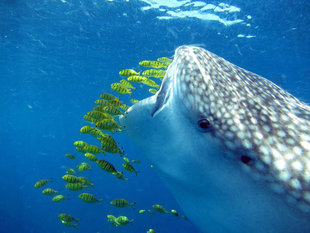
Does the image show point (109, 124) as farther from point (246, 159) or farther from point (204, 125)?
point (246, 159)

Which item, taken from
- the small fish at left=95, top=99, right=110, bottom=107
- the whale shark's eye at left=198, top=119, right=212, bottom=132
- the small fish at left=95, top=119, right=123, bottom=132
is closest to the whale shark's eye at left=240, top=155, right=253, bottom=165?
the whale shark's eye at left=198, top=119, right=212, bottom=132

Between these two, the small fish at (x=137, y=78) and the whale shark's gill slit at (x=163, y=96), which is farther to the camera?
the small fish at (x=137, y=78)

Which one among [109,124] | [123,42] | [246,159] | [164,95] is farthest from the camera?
[123,42]

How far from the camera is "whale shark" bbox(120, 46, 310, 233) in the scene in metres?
1.60

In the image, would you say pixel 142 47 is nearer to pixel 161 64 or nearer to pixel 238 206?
pixel 161 64

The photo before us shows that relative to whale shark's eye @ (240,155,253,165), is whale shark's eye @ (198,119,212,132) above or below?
above

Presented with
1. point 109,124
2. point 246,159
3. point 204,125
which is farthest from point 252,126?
point 109,124

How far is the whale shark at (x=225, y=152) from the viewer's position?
1596 mm

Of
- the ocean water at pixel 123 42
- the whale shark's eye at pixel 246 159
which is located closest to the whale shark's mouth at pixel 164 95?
the whale shark's eye at pixel 246 159

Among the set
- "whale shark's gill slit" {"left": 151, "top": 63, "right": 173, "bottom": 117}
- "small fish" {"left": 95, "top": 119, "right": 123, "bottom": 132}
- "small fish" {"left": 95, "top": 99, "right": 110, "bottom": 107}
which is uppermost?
"small fish" {"left": 95, "top": 99, "right": 110, "bottom": 107}

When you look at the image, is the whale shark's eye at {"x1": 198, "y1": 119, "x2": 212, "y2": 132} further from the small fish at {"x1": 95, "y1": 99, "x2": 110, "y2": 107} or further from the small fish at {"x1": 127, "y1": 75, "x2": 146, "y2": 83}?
the small fish at {"x1": 127, "y1": 75, "x2": 146, "y2": 83}

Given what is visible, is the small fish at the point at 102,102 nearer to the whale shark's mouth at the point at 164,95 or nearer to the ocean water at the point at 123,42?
the whale shark's mouth at the point at 164,95

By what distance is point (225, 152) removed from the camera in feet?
5.46

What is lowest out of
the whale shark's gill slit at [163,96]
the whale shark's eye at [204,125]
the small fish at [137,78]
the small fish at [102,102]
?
the whale shark's eye at [204,125]
